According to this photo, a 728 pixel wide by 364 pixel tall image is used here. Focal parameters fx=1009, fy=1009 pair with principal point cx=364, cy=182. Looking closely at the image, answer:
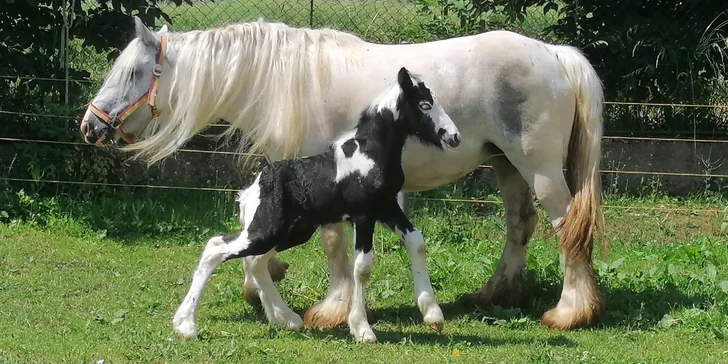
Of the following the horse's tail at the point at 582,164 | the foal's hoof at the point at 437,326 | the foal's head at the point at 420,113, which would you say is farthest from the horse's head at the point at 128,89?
the horse's tail at the point at 582,164

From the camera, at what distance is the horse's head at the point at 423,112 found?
538cm

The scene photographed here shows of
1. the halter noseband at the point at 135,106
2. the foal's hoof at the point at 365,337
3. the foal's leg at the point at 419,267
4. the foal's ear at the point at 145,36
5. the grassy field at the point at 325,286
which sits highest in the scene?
the foal's ear at the point at 145,36

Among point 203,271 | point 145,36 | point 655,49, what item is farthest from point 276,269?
point 655,49

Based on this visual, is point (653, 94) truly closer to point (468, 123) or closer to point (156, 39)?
point (468, 123)

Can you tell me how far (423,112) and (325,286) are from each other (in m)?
1.81

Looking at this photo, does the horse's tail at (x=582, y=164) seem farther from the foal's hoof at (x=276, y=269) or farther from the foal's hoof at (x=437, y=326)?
the foal's hoof at (x=276, y=269)

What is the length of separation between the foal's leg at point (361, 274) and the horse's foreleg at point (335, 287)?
0.40 m

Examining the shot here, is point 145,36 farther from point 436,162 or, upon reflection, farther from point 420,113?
point 436,162

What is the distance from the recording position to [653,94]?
985cm

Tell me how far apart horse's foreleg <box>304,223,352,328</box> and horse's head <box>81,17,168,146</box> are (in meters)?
1.30

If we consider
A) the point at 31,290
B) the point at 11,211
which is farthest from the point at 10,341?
the point at 11,211

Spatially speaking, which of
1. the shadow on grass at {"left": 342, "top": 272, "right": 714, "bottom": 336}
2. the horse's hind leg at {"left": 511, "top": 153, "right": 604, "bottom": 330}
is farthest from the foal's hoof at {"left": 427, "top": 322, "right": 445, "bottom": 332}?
the horse's hind leg at {"left": 511, "top": 153, "right": 604, "bottom": 330}

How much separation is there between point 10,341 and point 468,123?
2.82m

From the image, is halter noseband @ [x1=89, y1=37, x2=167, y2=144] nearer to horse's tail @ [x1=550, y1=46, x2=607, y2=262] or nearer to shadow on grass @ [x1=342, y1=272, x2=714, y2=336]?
shadow on grass @ [x1=342, y1=272, x2=714, y2=336]
